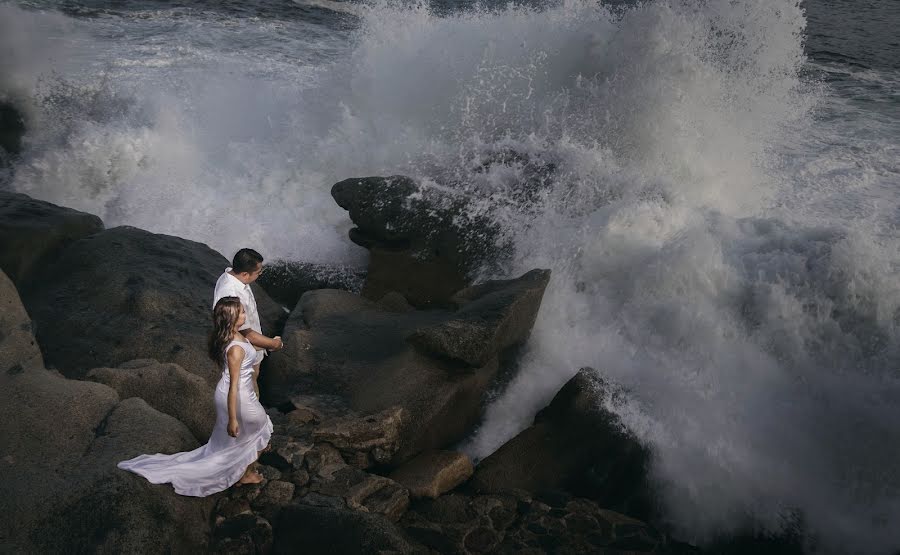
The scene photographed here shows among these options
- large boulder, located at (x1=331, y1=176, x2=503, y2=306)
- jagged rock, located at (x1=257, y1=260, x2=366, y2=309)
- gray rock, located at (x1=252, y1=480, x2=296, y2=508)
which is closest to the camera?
gray rock, located at (x1=252, y1=480, x2=296, y2=508)

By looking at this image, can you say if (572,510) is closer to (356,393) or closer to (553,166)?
(356,393)

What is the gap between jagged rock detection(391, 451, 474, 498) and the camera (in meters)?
4.50

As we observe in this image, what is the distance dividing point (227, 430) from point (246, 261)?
103cm

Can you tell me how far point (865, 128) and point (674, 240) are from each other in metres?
6.47

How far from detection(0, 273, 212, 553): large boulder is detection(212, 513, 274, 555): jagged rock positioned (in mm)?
89

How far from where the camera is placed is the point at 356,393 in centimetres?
529

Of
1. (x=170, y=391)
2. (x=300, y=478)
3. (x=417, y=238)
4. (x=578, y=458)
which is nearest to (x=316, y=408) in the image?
(x=300, y=478)

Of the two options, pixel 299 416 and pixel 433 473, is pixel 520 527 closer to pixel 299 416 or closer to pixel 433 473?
pixel 433 473

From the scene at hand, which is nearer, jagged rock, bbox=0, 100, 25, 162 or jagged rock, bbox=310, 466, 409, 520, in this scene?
jagged rock, bbox=310, 466, 409, 520

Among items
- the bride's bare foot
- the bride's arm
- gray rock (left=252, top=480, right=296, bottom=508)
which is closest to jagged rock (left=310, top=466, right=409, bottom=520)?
gray rock (left=252, top=480, right=296, bottom=508)

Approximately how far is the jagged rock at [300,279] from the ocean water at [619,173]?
1.23 ft

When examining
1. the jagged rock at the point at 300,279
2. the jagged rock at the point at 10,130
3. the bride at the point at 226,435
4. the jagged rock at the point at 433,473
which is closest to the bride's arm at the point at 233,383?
the bride at the point at 226,435

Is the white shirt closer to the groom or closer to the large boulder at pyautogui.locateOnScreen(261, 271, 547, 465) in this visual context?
the groom

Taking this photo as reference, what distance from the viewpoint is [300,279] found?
7695 millimetres
